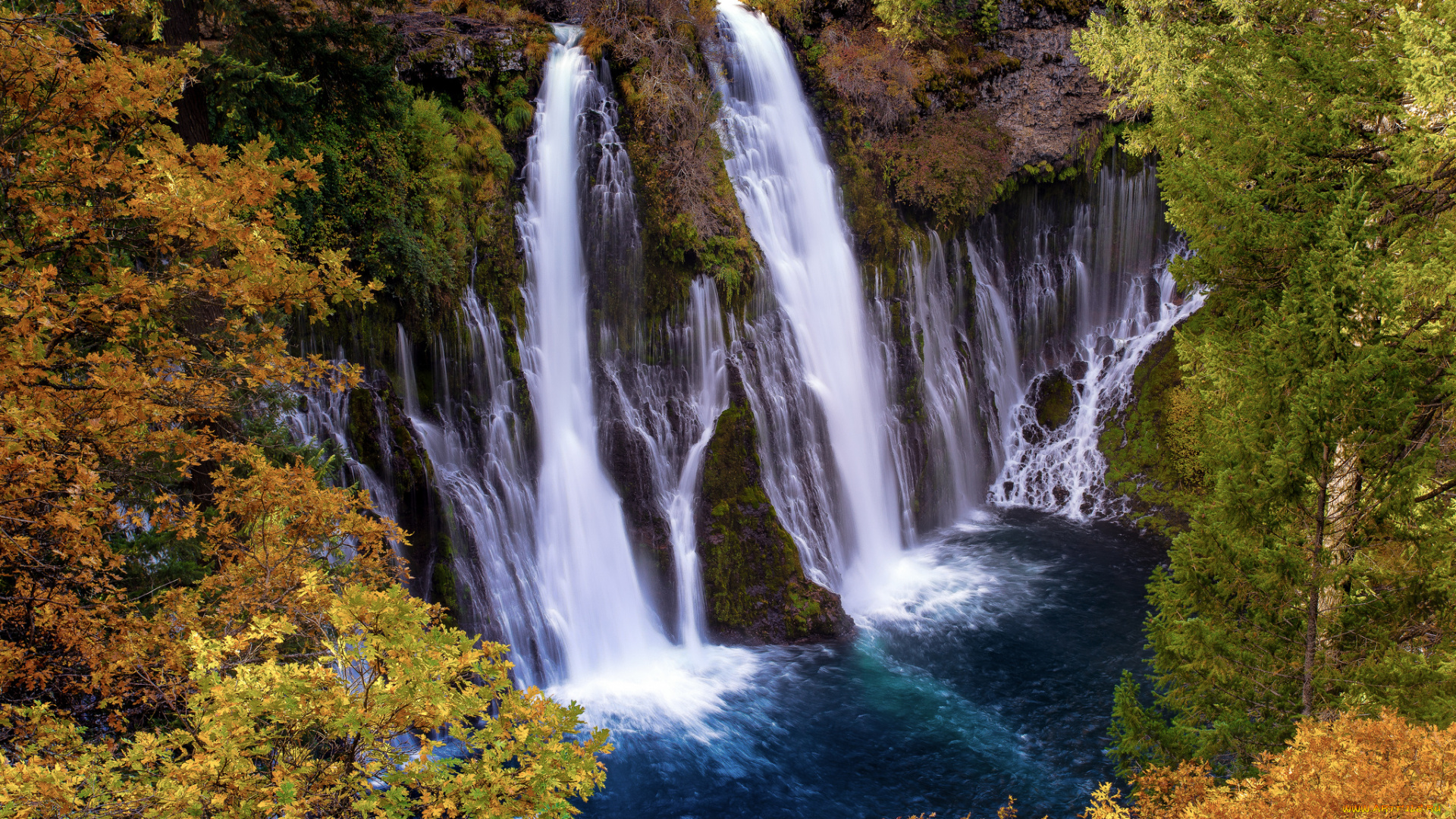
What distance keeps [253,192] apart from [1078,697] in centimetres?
1204

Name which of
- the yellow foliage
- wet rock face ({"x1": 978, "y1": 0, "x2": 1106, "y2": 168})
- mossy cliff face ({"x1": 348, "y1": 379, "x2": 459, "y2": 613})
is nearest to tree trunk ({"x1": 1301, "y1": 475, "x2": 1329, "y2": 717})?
the yellow foliage

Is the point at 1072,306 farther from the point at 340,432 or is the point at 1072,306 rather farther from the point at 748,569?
the point at 340,432

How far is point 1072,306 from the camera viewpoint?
22.2 meters

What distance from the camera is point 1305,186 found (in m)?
6.23

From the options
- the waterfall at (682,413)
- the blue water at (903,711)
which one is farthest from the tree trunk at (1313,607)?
the waterfall at (682,413)

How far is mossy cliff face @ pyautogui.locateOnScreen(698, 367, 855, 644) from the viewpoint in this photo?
538 inches

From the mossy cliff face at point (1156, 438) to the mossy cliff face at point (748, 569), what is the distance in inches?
258

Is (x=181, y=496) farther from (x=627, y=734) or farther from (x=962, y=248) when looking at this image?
(x=962, y=248)

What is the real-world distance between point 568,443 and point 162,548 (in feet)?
23.8

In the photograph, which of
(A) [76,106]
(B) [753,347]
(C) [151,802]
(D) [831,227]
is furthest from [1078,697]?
(A) [76,106]

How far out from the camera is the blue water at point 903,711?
998cm

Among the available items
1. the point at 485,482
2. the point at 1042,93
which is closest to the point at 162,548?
the point at 485,482

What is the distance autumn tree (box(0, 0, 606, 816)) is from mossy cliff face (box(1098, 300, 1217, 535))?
47.5ft

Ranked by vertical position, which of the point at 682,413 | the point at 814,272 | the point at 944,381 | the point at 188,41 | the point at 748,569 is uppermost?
the point at 188,41
